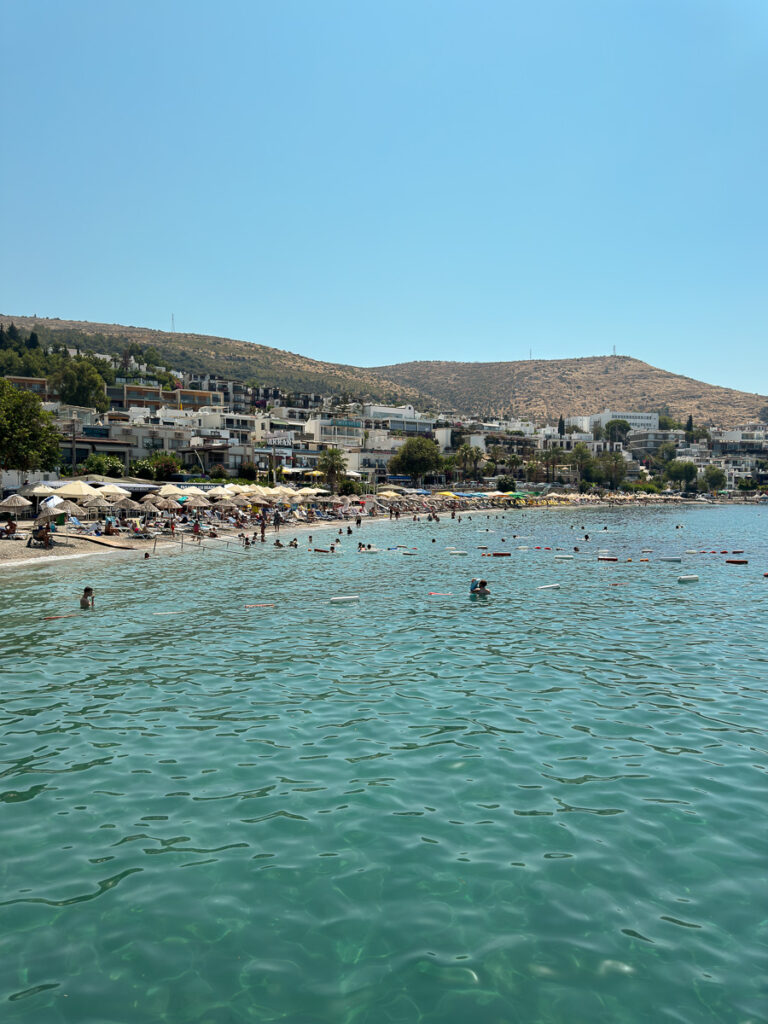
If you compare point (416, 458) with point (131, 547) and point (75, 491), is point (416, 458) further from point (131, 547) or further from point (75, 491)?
point (131, 547)

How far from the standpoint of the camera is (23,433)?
136 feet

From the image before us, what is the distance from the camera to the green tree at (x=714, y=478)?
165m

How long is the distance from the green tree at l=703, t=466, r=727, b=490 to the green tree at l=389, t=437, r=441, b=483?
89.8 metres

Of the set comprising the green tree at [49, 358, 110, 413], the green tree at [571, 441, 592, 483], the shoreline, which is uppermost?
the green tree at [49, 358, 110, 413]

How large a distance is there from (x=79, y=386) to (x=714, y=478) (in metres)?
139

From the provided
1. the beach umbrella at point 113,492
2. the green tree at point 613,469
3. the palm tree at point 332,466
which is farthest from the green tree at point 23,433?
the green tree at point 613,469

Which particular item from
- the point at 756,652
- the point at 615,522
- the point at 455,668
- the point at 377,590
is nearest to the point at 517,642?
the point at 455,668

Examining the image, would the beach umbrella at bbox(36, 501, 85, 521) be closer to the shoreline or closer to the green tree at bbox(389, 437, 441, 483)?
the shoreline

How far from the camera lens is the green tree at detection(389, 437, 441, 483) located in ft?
347

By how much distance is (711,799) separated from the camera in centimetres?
874

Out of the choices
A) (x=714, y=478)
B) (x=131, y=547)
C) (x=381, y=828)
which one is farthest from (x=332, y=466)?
(x=714, y=478)

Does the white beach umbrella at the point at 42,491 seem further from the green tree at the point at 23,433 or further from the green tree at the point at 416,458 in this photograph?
the green tree at the point at 416,458

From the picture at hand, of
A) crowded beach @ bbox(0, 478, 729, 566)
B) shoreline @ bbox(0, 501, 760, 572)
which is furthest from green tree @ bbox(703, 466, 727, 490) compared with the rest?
shoreline @ bbox(0, 501, 760, 572)

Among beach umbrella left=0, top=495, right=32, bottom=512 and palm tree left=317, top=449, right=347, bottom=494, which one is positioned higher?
palm tree left=317, top=449, right=347, bottom=494
